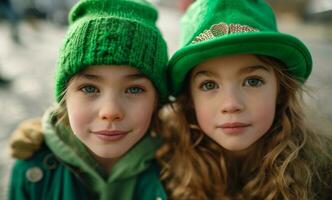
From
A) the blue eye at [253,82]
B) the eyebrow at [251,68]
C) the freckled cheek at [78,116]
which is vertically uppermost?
the eyebrow at [251,68]

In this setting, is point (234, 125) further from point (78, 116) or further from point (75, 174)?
point (75, 174)

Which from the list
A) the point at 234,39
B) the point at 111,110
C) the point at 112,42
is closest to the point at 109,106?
the point at 111,110

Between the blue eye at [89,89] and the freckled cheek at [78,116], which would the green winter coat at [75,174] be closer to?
the freckled cheek at [78,116]

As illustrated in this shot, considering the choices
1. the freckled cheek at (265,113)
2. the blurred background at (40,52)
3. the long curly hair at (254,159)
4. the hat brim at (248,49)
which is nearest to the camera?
the hat brim at (248,49)

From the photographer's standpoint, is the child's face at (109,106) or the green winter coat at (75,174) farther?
the green winter coat at (75,174)

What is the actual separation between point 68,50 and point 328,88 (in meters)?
3.83

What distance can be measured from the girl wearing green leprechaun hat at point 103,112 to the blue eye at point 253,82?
14.9 inches

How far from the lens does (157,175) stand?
2.24 m

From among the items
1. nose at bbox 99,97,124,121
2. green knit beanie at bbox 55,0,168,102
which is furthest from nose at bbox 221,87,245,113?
nose at bbox 99,97,124,121

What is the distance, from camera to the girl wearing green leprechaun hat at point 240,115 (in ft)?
6.29

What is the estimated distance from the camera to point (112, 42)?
6.22ft

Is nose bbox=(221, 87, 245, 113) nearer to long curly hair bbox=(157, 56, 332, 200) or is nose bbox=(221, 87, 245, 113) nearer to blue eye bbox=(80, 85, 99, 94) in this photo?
long curly hair bbox=(157, 56, 332, 200)

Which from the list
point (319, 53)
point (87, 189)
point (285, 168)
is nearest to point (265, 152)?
point (285, 168)

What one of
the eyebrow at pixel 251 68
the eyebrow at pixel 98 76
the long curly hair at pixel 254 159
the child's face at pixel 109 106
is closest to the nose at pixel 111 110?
the child's face at pixel 109 106
